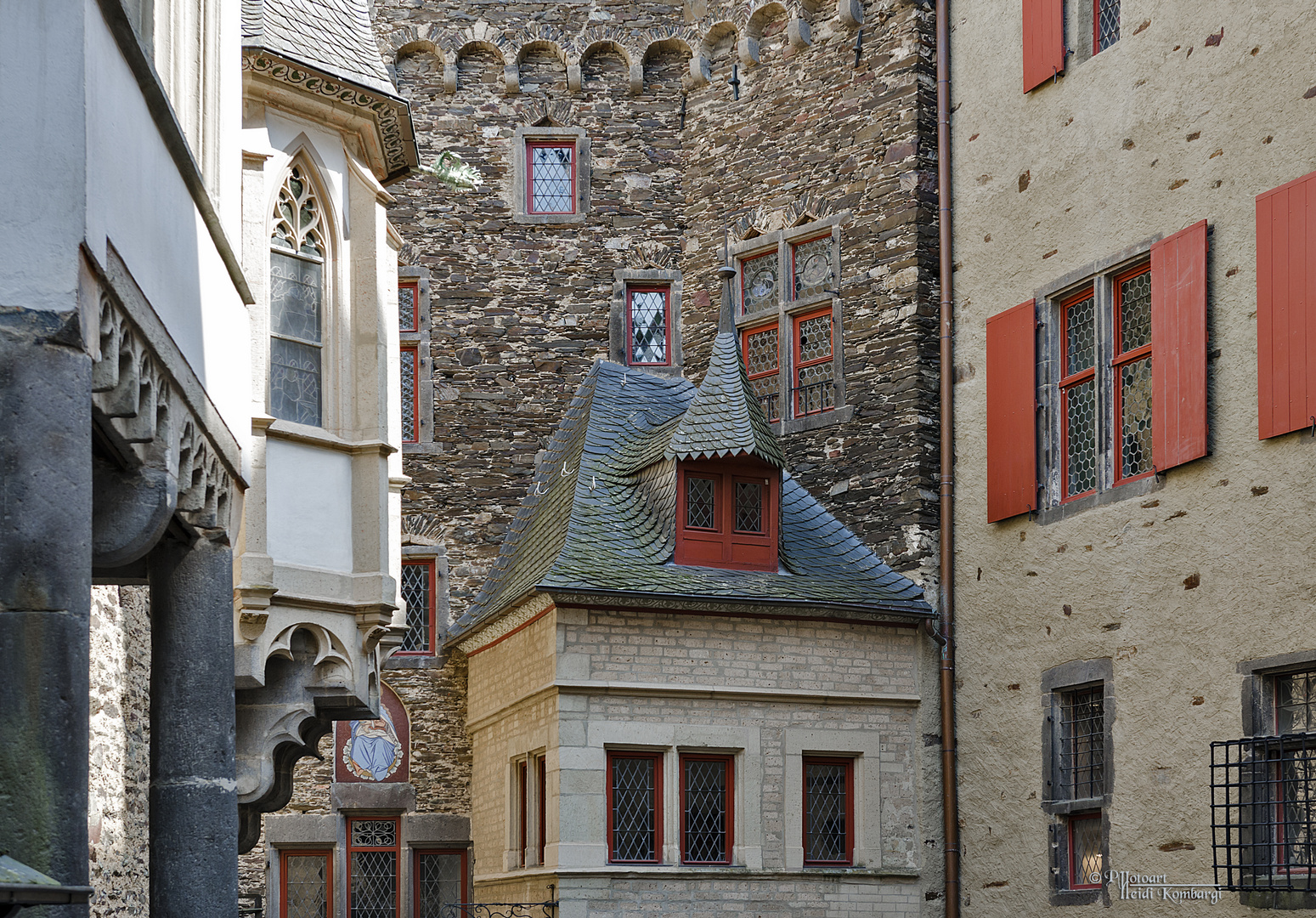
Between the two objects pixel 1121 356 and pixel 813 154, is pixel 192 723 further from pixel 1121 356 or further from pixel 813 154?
pixel 813 154

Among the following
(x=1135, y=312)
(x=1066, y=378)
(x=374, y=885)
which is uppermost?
(x=1135, y=312)

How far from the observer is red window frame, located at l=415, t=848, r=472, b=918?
16.1 m

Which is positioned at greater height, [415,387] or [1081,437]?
[415,387]

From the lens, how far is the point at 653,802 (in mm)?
13633

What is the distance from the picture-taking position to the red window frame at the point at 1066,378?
42.6ft

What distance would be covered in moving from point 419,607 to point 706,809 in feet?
13.7

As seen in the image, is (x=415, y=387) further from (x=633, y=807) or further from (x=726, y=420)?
(x=633, y=807)

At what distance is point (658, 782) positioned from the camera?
44.8 ft

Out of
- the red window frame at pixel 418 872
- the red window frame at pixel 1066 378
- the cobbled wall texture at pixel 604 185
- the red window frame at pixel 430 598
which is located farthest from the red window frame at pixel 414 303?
the red window frame at pixel 1066 378

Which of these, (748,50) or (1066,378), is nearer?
(1066,378)

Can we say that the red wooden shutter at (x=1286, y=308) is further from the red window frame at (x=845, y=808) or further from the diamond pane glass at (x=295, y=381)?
the diamond pane glass at (x=295, y=381)

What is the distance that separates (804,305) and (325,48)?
274 inches

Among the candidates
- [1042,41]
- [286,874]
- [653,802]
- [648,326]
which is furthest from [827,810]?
[1042,41]

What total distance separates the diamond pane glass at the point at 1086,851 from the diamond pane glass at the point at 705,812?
8.79 ft
